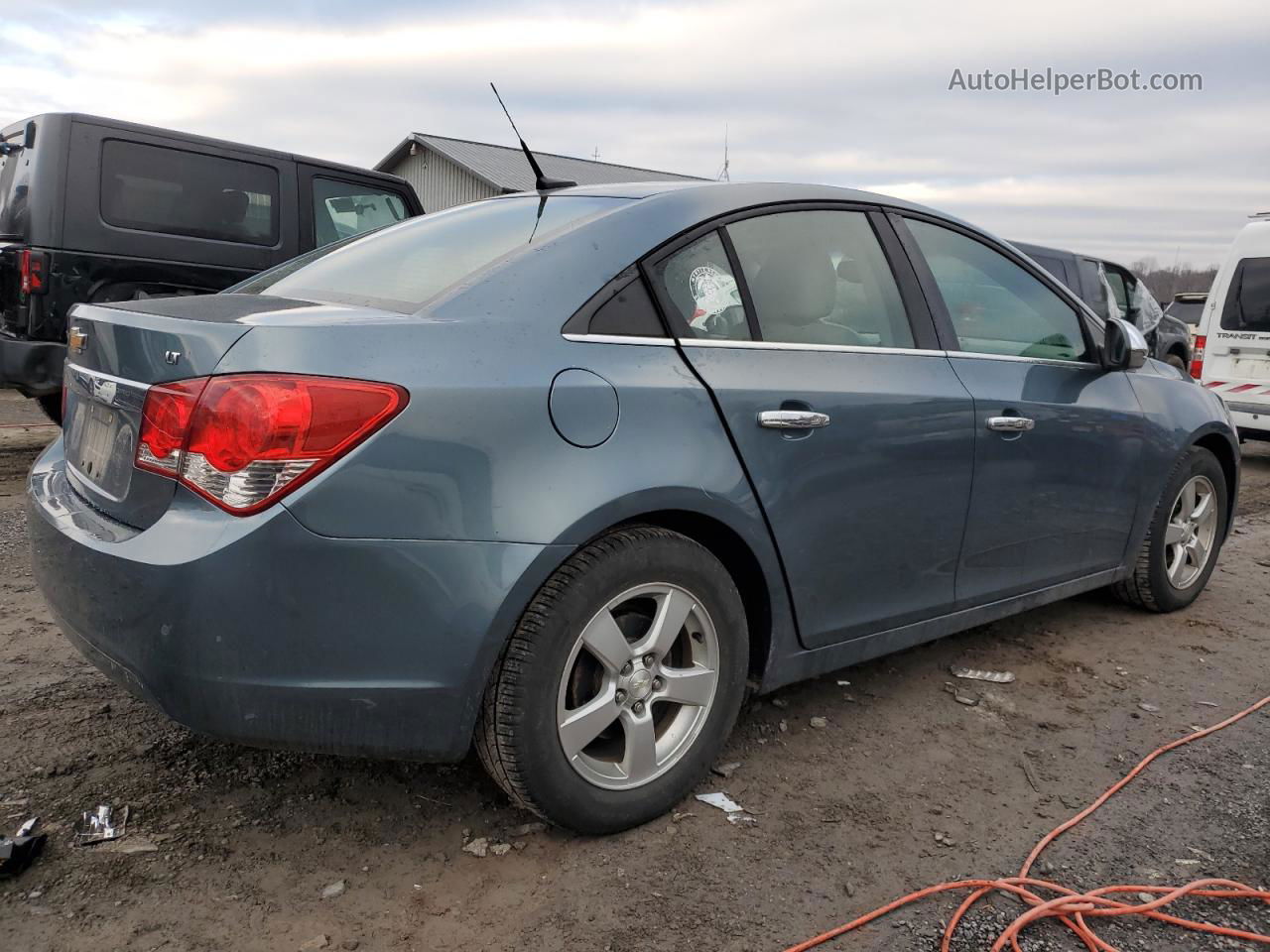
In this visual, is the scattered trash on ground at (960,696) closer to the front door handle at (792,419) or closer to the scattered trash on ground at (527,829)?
the front door handle at (792,419)

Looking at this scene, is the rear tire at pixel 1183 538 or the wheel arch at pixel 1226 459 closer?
the rear tire at pixel 1183 538

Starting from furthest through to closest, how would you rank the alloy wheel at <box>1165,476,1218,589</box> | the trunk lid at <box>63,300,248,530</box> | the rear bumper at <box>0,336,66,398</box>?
the rear bumper at <box>0,336,66,398</box>, the alloy wheel at <box>1165,476,1218,589</box>, the trunk lid at <box>63,300,248,530</box>

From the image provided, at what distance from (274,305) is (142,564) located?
26.9 inches

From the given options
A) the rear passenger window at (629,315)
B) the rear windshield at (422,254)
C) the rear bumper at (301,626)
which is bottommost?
the rear bumper at (301,626)

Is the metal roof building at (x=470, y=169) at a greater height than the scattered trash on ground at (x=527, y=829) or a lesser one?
greater

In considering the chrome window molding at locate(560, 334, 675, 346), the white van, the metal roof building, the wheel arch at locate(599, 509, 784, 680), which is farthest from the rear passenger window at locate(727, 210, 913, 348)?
→ the metal roof building

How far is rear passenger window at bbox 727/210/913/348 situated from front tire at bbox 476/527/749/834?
2.38 ft

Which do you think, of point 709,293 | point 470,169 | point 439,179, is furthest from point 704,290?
point 439,179

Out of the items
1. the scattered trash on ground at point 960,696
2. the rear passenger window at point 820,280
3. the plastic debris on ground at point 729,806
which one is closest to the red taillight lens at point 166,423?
the rear passenger window at point 820,280

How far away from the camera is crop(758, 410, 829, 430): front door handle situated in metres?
2.54

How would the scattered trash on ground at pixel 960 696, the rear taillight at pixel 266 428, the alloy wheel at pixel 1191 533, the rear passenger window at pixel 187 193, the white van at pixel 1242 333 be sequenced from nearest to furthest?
the rear taillight at pixel 266 428
the scattered trash on ground at pixel 960 696
the alloy wheel at pixel 1191 533
the rear passenger window at pixel 187 193
the white van at pixel 1242 333

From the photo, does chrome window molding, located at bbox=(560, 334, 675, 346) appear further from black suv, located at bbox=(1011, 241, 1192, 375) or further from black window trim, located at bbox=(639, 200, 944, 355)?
black suv, located at bbox=(1011, 241, 1192, 375)

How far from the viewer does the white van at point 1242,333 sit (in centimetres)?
884

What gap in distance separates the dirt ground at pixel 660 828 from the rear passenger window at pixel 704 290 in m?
Answer: 1.20
